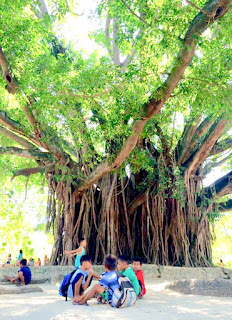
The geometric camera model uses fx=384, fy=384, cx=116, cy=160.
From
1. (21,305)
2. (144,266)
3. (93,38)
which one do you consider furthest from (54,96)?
(93,38)

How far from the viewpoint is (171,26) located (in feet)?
16.2

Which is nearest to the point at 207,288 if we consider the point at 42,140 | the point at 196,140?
the point at 42,140

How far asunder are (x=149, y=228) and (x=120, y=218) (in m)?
0.66

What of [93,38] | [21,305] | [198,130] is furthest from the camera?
[93,38]

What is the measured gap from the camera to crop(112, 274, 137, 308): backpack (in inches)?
131

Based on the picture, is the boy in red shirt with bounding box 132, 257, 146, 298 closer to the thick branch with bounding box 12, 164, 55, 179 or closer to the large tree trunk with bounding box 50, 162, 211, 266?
the large tree trunk with bounding box 50, 162, 211, 266

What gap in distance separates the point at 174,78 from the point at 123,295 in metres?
3.02

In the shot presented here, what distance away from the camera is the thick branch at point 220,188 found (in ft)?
27.9

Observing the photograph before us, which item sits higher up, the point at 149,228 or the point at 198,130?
the point at 198,130

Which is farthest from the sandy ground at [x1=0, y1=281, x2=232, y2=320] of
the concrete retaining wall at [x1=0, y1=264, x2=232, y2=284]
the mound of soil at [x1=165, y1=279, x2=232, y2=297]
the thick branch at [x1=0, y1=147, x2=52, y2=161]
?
the thick branch at [x1=0, y1=147, x2=52, y2=161]

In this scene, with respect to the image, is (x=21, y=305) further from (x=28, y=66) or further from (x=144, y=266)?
(x=144, y=266)

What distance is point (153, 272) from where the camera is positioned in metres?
6.86

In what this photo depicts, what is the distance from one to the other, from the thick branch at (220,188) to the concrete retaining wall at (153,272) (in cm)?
182

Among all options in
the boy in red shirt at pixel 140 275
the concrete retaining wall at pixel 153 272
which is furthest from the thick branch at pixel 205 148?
the boy in red shirt at pixel 140 275
